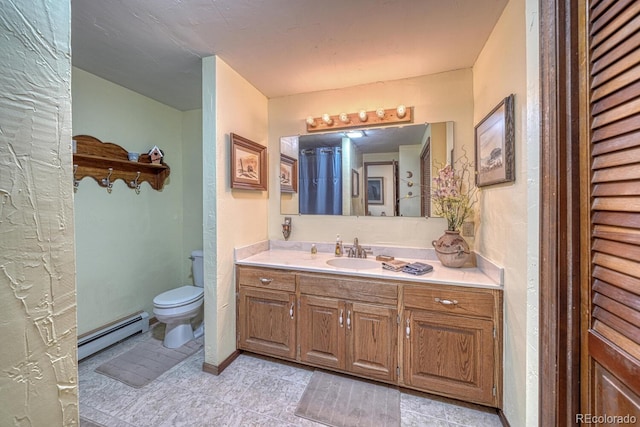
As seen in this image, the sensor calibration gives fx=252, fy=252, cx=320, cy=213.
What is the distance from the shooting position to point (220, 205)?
74.9 inches

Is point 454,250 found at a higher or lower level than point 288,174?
lower

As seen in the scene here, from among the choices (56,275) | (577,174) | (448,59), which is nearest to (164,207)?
(56,275)

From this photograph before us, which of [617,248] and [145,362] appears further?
[145,362]

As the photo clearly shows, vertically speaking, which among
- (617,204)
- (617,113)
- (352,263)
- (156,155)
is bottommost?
(352,263)

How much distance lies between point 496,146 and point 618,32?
39.5 inches

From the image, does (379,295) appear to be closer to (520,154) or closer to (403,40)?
(520,154)

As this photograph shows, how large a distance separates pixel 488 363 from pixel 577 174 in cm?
131

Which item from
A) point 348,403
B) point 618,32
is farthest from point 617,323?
point 348,403

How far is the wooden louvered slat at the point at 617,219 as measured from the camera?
0.56 metres

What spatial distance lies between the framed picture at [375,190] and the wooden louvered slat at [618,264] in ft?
5.33

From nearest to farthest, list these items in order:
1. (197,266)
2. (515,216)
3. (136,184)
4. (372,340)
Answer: (515,216) < (372,340) < (136,184) < (197,266)

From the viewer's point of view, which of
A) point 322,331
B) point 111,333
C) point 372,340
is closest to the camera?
point 372,340

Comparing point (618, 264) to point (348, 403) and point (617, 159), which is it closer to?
point (617, 159)

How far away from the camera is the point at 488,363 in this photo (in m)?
1.48
